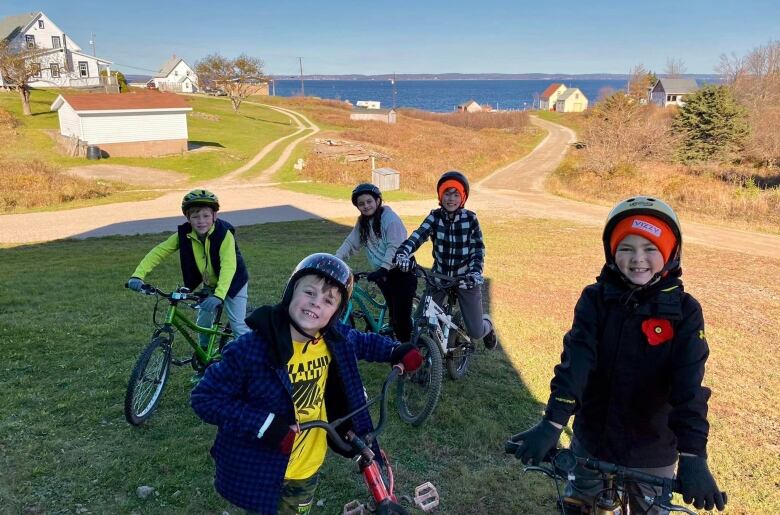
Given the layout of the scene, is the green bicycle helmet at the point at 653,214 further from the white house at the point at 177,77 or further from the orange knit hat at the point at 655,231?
the white house at the point at 177,77

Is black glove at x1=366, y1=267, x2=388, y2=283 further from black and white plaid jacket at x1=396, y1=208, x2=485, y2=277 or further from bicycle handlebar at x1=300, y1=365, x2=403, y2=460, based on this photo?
bicycle handlebar at x1=300, y1=365, x2=403, y2=460

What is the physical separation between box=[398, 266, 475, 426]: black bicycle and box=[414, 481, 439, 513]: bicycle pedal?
41.2 inches

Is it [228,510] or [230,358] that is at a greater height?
[230,358]

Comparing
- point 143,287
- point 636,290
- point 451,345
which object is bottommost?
point 451,345

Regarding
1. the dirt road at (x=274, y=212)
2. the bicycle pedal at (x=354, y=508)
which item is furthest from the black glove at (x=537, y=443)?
the dirt road at (x=274, y=212)

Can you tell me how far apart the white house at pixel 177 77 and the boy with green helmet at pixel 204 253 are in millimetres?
106446

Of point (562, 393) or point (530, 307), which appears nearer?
point (562, 393)

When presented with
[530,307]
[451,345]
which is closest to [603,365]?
[451,345]

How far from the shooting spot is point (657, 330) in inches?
96.9

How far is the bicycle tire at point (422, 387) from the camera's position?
5.32m

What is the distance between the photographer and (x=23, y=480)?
4316 millimetres

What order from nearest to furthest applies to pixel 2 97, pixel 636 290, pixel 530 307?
1. pixel 636 290
2. pixel 530 307
3. pixel 2 97

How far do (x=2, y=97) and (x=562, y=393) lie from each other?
215ft

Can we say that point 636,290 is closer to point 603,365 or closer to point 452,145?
point 603,365
